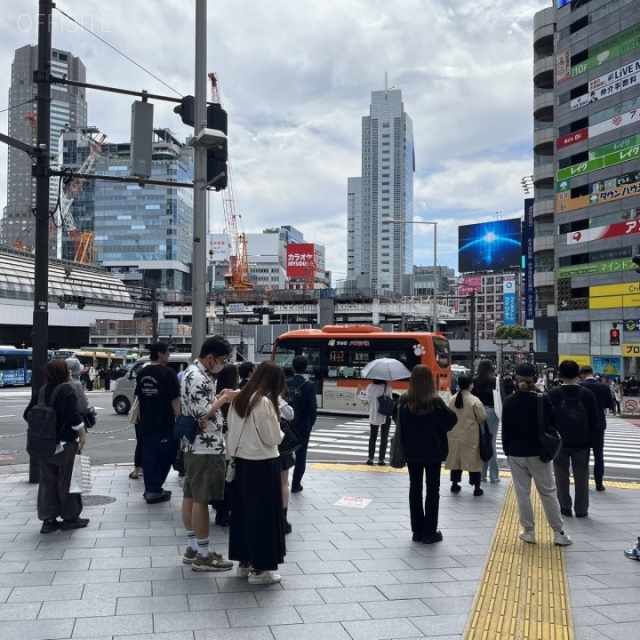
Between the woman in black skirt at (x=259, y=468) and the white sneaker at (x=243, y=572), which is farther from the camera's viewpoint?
the white sneaker at (x=243, y=572)

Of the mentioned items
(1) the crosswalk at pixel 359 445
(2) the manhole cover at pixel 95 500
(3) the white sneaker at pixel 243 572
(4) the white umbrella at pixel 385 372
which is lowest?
(1) the crosswalk at pixel 359 445

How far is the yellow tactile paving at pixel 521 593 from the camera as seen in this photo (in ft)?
14.2

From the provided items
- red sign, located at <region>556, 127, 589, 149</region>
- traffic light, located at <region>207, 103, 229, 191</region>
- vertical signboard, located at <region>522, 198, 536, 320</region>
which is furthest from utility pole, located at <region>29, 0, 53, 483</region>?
vertical signboard, located at <region>522, 198, 536, 320</region>

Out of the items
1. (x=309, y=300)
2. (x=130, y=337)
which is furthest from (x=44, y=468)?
(x=309, y=300)

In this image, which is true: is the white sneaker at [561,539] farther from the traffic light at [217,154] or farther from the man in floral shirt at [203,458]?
the traffic light at [217,154]

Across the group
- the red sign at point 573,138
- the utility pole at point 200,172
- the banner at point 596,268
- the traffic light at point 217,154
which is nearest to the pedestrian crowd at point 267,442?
the utility pole at point 200,172

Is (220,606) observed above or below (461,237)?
below

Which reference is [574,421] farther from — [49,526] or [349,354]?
[349,354]

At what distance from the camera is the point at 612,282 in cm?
4478

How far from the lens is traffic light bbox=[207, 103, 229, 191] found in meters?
9.21

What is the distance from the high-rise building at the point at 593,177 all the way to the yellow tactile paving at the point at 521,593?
3801 centimetres

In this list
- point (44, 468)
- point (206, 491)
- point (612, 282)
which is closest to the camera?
point (206, 491)

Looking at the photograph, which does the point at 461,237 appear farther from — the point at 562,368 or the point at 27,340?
the point at 562,368

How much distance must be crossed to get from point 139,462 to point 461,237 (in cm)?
7234
